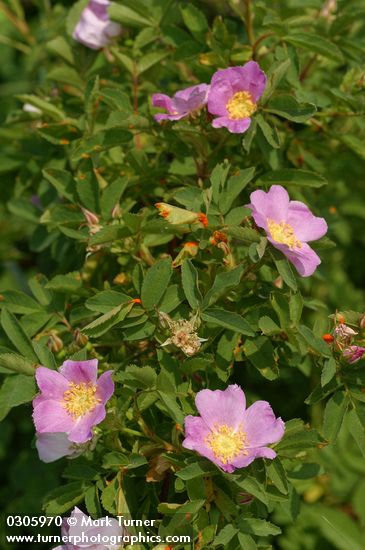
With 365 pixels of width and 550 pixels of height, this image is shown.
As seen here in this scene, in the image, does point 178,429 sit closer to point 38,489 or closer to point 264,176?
point 264,176

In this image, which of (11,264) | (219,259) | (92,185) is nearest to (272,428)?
(219,259)

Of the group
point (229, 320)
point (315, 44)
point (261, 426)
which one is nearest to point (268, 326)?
point (229, 320)

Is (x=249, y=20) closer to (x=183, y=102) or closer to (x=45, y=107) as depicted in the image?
(x=183, y=102)

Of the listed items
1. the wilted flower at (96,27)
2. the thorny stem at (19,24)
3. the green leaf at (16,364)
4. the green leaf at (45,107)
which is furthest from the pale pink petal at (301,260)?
the thorny stem at (19,24)

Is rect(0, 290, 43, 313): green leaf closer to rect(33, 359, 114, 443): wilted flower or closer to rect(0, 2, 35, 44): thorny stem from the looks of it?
rect(33, 359, 114, 443): wilted flower

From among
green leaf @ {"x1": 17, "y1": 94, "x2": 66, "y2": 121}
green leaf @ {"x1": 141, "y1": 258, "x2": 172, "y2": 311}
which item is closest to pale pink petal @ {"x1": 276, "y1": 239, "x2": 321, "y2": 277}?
green leaf @ {"x1": 141, "y1": 258, "x2": 172, "y2": 311}

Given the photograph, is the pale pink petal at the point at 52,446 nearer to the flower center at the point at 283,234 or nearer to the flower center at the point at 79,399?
the flower center at the point at 79,399
